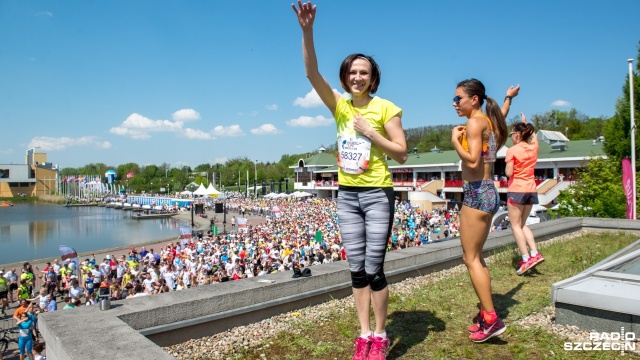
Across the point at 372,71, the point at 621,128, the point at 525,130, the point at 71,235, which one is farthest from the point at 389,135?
the point at 71,235

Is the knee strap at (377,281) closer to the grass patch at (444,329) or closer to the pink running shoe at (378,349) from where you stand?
the pink running shoe at (378,349)

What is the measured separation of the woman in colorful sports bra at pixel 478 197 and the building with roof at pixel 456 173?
1118 inches

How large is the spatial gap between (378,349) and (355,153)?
3.96 ft

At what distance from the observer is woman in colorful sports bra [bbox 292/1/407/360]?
2.63 m

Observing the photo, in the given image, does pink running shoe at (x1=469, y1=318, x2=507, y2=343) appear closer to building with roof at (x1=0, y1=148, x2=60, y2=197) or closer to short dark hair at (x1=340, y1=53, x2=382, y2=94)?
short dark hair at (x1=340, y1=53, x2=382, y2=94)

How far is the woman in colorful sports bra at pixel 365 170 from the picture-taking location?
2.63 m

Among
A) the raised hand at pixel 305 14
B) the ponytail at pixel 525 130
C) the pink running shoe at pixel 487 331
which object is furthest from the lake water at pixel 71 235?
the pink running shoe at pixel 487 331

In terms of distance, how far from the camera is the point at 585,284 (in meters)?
3.42

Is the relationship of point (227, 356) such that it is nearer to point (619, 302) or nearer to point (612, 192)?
point (619, 302)

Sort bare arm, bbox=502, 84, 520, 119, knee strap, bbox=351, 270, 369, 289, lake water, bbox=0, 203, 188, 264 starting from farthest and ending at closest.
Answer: lake water, bbox=0, 203, 188, 264 < bare arm, bbox=502, 84, 520, 119 < knee strap, bbox=351, 270, 369, 289

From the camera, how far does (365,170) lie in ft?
8.73

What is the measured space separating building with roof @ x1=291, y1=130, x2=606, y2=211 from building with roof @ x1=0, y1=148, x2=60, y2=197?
8492 centimetres

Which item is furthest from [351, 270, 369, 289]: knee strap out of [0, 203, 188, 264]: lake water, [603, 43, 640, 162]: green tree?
[0, 203, 188, 264]: lake water

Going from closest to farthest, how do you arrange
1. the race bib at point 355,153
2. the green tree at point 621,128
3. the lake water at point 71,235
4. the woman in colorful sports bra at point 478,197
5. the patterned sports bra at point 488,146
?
the race bib at point 355,153
the woman in colorful sports bra at point 478,197
the patterned sports bra at point 488,146
the green tree at point 621,128
the lake water at point 71,235
